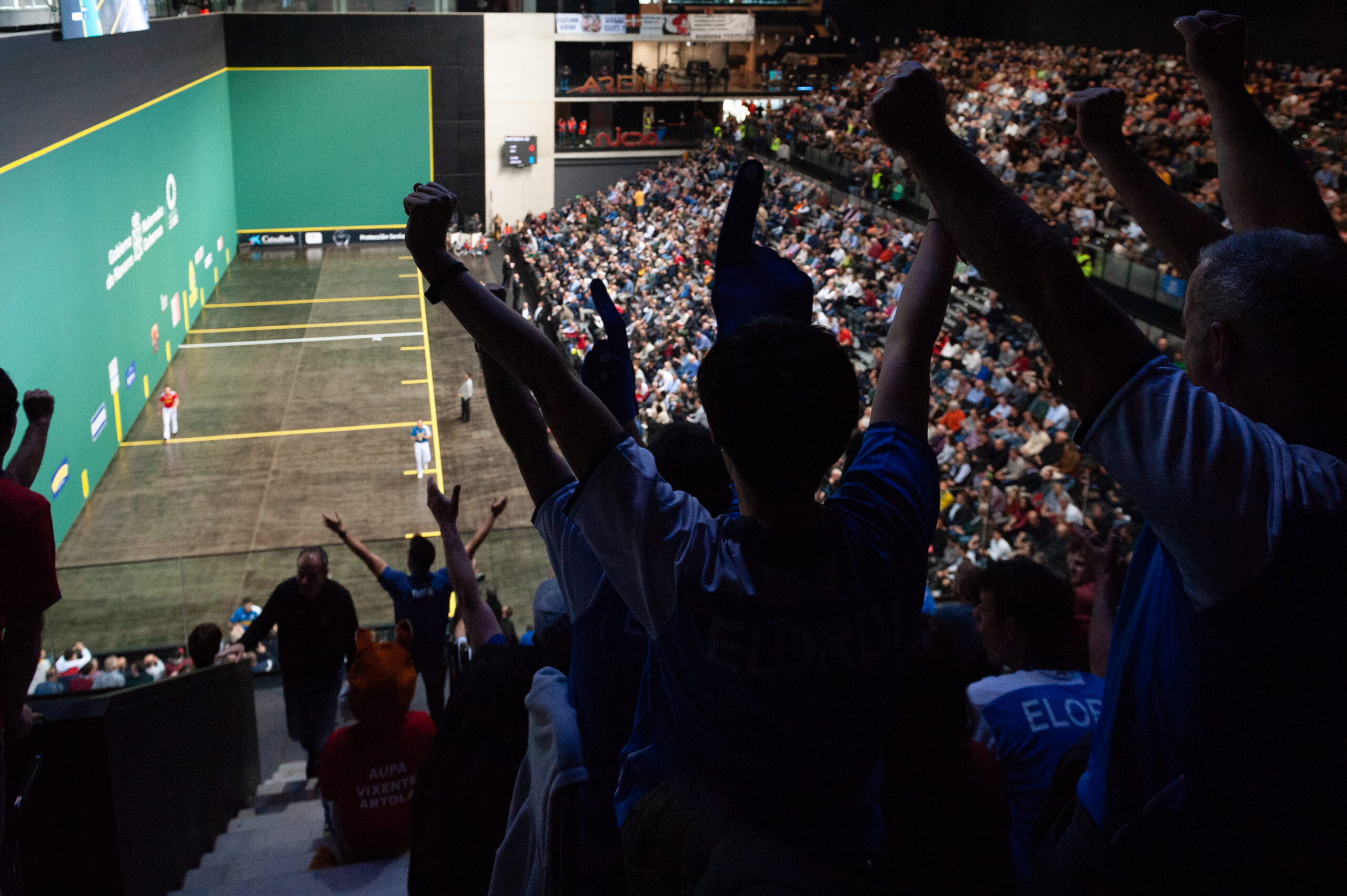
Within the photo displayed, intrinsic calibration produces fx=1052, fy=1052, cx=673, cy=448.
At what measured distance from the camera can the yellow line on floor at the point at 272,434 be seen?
15.0 metres

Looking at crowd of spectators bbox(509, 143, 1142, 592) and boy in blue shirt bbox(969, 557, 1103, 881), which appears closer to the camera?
boy in blue shirt bbox(969, 557, 1103, 881)

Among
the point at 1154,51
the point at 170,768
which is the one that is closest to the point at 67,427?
the point at 170,768

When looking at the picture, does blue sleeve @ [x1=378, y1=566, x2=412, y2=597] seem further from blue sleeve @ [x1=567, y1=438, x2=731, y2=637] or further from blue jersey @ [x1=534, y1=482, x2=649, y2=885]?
blue sleeve @ [x1=567, y1=438, x2=731, y2=637]

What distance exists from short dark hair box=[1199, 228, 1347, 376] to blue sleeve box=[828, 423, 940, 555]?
1.20 feet

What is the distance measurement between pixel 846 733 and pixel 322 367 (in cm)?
1812

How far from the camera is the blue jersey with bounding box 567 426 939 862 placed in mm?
1155

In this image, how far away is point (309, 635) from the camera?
488cm

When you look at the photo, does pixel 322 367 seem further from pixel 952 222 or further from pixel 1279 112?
pixel 952 222

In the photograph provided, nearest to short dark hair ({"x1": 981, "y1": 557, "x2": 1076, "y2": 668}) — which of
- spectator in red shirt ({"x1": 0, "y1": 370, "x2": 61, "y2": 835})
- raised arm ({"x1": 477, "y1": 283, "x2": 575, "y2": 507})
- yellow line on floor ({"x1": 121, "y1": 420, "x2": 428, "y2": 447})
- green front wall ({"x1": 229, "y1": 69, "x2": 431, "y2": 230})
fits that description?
raised arm ({"x1": 477, "y1": 283, "x2": 575, "y2": 507})

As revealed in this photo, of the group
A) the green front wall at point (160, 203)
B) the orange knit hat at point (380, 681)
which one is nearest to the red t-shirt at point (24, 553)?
the orange knit hat at point (380, 681)

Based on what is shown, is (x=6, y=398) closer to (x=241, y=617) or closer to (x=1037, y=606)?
(x=1037, y=606)

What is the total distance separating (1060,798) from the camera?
1491 mm

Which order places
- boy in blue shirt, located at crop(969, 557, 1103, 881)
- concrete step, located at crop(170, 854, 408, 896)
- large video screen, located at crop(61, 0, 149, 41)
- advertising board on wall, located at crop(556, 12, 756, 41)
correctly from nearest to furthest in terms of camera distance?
boy in blue shirt, located at crop(969, 557, 1103, 881), concrete step, located at crop(170, 854, 408, 896), large video screen, located at crop(61, 0, 149, 41), advertising board on wall, located at crop(556, 12, 756, 41)

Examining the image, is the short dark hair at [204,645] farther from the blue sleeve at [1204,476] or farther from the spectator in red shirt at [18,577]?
the blue sleeve at [1204,476]
